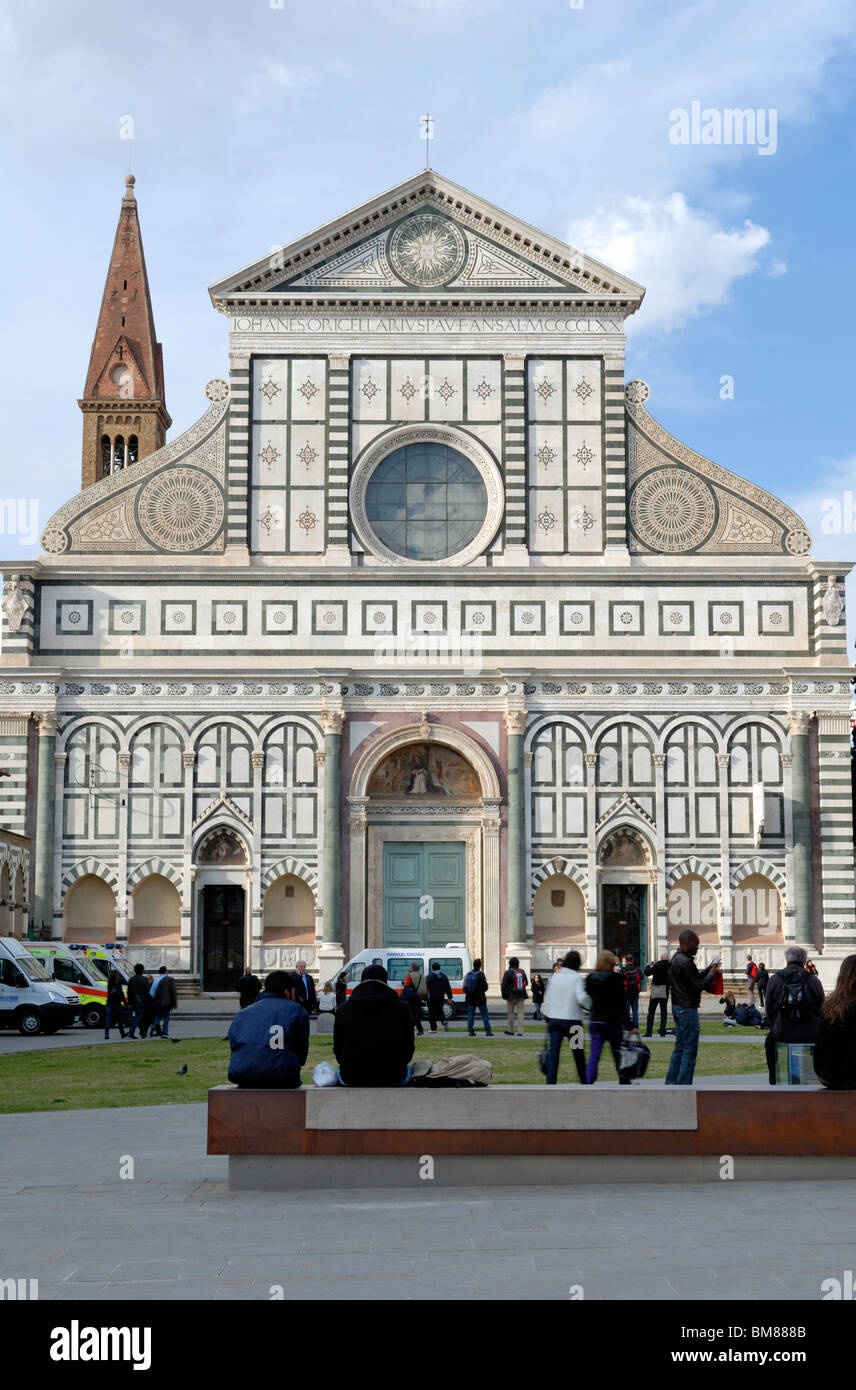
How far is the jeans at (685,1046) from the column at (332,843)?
23.7 m

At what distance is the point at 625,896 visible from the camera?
39406 mm

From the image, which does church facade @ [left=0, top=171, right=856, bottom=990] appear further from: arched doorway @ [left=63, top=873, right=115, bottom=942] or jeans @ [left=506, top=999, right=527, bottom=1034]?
jeans @ [left=506, top=999, right=527, bottom=1034]

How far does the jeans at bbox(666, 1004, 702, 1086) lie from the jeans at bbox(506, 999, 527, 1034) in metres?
13.0

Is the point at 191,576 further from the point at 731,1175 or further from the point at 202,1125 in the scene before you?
the point at 731,1175

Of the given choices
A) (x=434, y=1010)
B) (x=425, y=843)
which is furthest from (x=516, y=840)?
(x=434, y=1010)

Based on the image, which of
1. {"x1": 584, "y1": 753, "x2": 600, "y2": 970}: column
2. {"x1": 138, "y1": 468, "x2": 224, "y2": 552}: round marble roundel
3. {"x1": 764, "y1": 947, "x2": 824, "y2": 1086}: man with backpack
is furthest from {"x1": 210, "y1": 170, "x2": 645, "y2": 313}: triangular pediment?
{"x1": 764, "y1": 947, "x2": 824, "y2": 1086}: man with backpack

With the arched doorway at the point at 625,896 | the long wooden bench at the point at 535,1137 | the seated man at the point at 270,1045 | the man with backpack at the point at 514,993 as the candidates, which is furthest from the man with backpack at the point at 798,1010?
the arched doorway at the point at 625,896

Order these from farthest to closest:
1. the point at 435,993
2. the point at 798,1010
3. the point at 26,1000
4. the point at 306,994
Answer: the point at 26,1000, the point at 435,993, the point at 306,994, the point at 798,1010

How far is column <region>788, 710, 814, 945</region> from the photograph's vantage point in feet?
126

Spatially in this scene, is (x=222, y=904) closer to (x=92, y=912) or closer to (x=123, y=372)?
(x=92, y=912)

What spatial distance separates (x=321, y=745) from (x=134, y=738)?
4.39 metres

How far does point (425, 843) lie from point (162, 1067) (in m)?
18.2

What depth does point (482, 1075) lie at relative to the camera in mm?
11500

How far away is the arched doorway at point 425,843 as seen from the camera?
3891 centimetres
